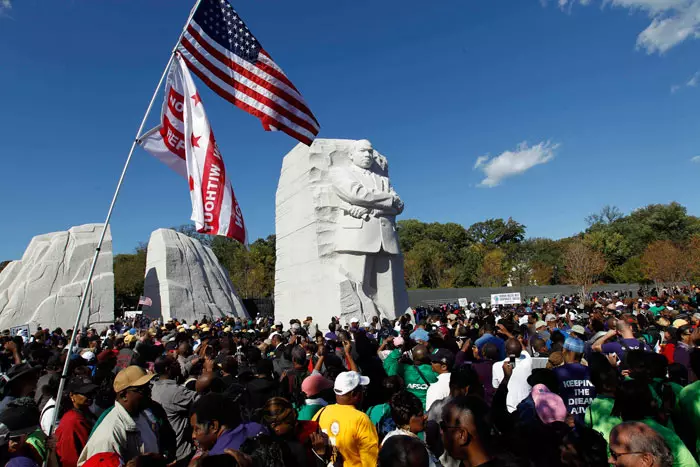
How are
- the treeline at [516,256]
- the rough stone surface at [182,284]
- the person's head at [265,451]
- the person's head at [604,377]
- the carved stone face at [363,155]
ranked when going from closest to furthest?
the person's head at [265,451] < the person's head at [604,377] < the carved stone face at [363,155] < the rough stone surface at [182,284] < the treeline at [516,256]

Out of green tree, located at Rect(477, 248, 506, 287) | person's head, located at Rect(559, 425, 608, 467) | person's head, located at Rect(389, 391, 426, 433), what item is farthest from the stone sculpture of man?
green tree, located at Rect(477, 248, 506, 287)

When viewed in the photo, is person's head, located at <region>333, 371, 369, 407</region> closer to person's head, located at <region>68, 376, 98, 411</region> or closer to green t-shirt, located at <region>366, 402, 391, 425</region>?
green t-shirt, located at <region>366, 402, 391, 425</region>

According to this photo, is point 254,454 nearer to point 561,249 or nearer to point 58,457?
point 58,457

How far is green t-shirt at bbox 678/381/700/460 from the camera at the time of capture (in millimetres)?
3566

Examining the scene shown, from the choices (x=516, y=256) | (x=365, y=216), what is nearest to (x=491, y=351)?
(x=365, y=216)

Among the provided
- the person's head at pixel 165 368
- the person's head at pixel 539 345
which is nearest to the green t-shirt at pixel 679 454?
the person's head at pixel 539 345

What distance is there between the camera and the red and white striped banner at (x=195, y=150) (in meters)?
5.51

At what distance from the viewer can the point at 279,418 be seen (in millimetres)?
2979

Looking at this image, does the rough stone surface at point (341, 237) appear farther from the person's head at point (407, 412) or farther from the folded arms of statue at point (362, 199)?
the person's head at point (407, 412)

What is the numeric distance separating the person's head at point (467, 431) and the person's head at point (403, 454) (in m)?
0.20

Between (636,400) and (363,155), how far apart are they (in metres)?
14.1

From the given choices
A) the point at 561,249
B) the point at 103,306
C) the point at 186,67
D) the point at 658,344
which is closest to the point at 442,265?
the point at 561,249

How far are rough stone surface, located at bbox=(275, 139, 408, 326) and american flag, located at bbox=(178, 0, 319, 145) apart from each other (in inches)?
380

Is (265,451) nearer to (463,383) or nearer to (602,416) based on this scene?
(463,383)
